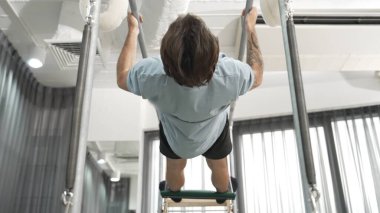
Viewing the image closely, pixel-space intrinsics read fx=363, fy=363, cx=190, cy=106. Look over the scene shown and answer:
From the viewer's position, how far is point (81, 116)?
928 millimetres

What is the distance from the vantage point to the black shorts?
1495 mm

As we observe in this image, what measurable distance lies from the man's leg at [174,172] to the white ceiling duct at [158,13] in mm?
1018

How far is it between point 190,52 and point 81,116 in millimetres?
325

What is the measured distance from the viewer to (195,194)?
1793 mm

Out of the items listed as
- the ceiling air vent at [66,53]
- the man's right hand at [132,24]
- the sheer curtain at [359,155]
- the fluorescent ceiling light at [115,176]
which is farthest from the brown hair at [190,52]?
the fluorescent ceiling light at [115,176]

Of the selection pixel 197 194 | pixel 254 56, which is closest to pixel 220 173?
pixel 197 194

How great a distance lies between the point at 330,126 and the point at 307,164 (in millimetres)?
2555

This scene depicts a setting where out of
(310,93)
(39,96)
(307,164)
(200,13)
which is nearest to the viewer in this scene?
(307,164)

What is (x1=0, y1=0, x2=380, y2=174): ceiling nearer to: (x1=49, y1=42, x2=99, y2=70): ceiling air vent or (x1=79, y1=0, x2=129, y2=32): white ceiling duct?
(x1=49, y1=42, x2=99, y2=70): ceiling air vent

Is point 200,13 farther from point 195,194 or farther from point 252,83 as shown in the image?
point 252,83

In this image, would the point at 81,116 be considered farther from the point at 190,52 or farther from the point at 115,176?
the point at 115,176

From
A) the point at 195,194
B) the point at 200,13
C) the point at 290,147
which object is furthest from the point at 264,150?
the point at 195,194

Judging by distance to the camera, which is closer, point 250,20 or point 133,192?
point 250,20

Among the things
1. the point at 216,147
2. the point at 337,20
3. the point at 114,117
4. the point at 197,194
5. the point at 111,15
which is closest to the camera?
the point at 111,15
